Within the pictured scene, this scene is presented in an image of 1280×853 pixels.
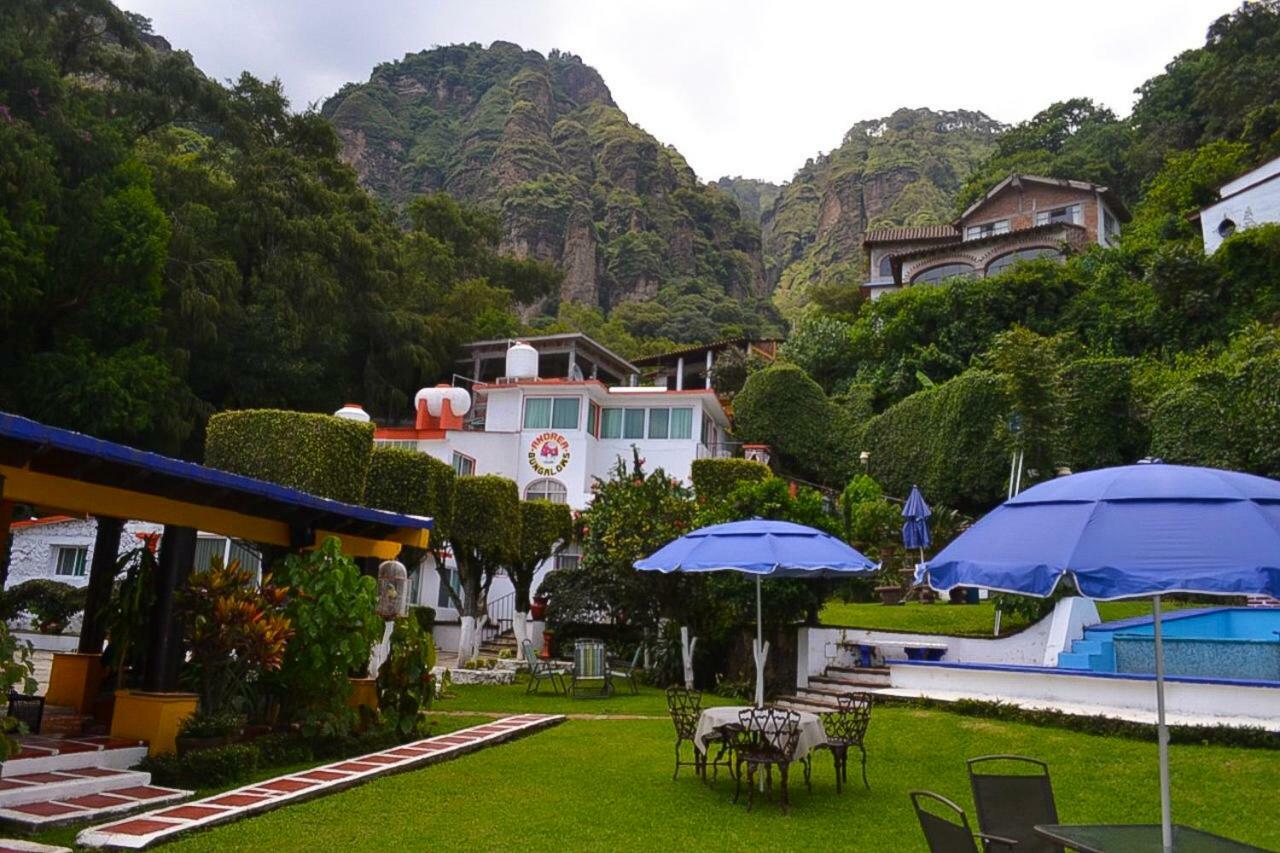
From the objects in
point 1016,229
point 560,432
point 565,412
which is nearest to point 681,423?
point 565,412

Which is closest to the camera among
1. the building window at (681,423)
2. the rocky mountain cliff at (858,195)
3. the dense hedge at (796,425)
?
the building window at (681,423)

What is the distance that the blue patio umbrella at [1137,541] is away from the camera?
4047 mm

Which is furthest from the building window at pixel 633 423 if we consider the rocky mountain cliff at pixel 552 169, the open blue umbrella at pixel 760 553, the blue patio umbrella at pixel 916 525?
the rocky mountain cliff at pixel 552 169

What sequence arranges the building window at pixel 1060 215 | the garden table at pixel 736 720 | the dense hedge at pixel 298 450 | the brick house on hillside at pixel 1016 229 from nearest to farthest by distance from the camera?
the garden table at pixel 736 720, the dense hedge at pixel 298 450, the brick house on hillside at pixel 1016 229, the building window at pixel 1060 215

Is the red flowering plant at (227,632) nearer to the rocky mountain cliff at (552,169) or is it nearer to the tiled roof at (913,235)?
the tiled roof at (913,235)

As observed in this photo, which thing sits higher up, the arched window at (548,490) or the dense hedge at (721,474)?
the arched window at (548,490)

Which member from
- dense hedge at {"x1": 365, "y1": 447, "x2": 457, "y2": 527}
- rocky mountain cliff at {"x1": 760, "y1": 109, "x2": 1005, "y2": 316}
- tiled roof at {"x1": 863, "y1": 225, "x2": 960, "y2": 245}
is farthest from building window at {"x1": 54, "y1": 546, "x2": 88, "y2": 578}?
rocky mountain cliff at {"x1": 760, "y1": 109, "x2": 1005, "y2": 316}

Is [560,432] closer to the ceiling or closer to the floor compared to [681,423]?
closer to the floor

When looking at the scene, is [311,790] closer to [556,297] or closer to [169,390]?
[169,390]

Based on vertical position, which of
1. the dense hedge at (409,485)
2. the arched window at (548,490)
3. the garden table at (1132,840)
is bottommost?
the garden table at (1132,840)

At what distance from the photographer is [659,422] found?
34594 millimetres

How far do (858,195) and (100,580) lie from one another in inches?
4209

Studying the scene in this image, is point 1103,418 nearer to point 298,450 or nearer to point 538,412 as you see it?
point 538,412

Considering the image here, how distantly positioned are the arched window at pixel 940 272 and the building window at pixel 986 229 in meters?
3.10
